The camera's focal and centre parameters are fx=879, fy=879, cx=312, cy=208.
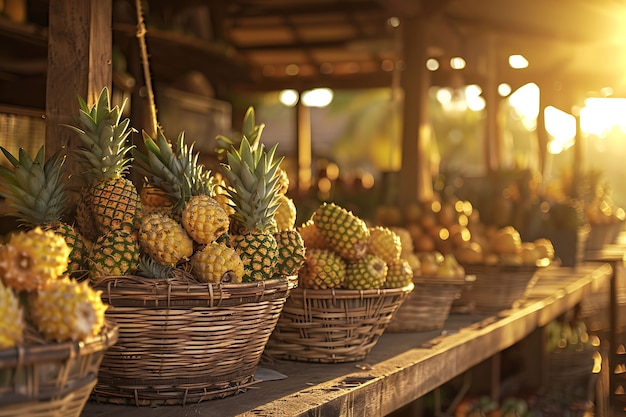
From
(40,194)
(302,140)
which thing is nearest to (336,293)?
(40,194)

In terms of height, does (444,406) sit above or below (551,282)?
below

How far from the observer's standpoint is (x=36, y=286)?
1.64 meters

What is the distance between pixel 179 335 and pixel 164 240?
0.25 m

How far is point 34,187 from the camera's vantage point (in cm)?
221

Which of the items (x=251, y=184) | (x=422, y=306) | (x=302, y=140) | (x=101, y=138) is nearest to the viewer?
(x=101, y=138)

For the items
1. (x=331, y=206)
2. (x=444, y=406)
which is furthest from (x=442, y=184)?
(x=331, y=206)

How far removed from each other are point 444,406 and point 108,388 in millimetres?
3839

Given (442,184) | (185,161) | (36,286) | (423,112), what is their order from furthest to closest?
(442,184) < (423,112) < (185,161) < (36,286)

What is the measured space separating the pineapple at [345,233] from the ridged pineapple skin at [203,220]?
2.27 feet

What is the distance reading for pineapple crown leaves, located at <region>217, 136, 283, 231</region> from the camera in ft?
8.09

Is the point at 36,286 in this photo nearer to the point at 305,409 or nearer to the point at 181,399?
the point at 181,399

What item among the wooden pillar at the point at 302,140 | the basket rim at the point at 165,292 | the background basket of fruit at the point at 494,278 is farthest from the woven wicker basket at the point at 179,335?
the wooden pillar at the point at 302,140

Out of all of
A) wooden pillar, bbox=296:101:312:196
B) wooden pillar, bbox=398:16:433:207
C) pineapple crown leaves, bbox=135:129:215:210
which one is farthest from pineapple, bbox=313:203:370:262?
wooden pillar, bbox=296:101:312:196

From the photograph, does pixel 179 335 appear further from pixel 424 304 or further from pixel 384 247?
pixel 424 304
